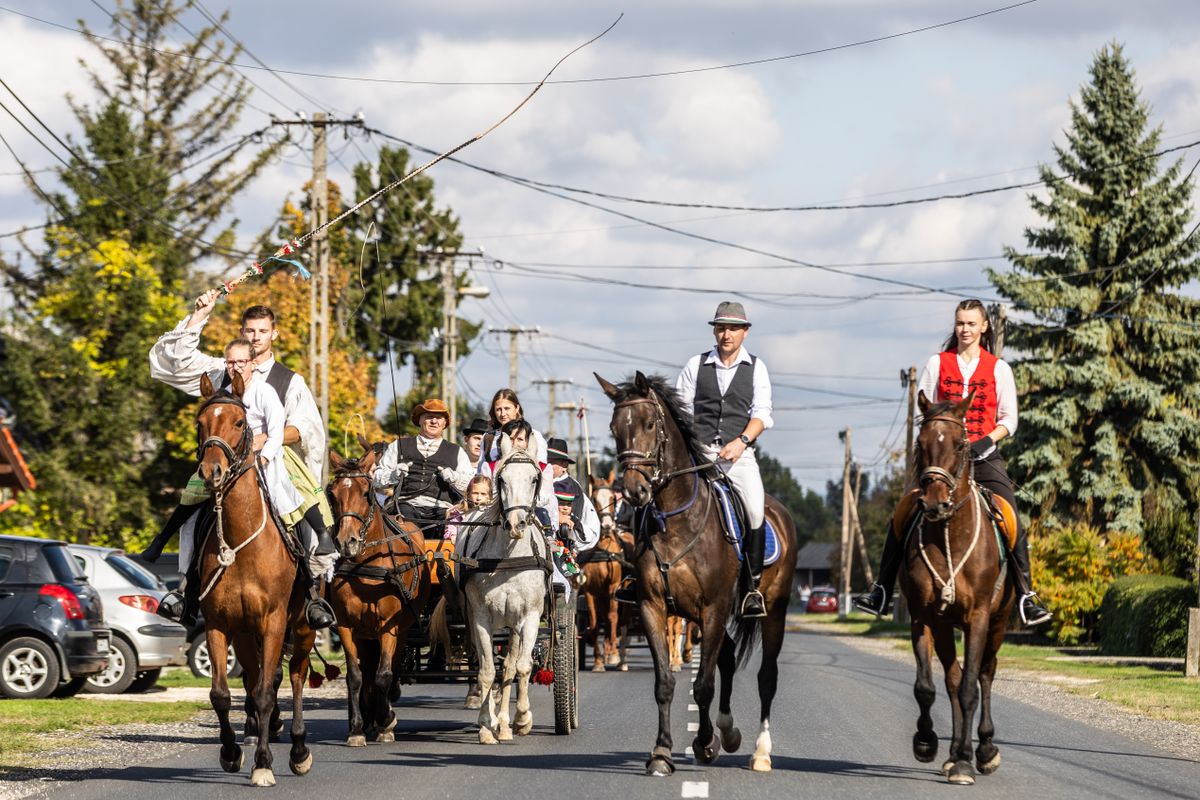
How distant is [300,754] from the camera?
11.6 meters

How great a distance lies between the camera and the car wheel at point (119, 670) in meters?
20.9

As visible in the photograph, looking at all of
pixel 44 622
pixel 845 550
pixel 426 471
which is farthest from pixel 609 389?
pixel 845 550

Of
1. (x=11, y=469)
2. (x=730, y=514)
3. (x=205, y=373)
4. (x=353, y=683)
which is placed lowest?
(x=353, y=683)

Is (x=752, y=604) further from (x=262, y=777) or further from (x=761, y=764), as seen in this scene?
(x=262, y=777)

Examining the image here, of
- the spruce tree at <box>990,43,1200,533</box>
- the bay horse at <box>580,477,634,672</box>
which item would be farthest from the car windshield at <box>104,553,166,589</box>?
the spruce tree at <box>990,43,1200,533</box>

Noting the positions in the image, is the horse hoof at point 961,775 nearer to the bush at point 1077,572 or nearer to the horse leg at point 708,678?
the horse leg at point 708,678

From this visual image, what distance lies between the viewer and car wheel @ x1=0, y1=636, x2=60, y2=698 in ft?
61.8

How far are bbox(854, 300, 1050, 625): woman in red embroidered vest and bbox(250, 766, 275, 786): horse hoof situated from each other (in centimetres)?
441

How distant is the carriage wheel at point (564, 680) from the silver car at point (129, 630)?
306 inches

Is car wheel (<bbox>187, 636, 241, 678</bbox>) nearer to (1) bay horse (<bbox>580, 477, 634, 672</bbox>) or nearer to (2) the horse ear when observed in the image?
(1) bay horse (<bbox>580, 477, 634, 672</bbox>)

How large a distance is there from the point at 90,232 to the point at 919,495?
3664cm

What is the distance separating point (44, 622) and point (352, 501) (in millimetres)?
6319

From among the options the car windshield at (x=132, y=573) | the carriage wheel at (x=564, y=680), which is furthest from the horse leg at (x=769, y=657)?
the car windshield at (x=132, y=573)

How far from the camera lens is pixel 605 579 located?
80.9 ft
